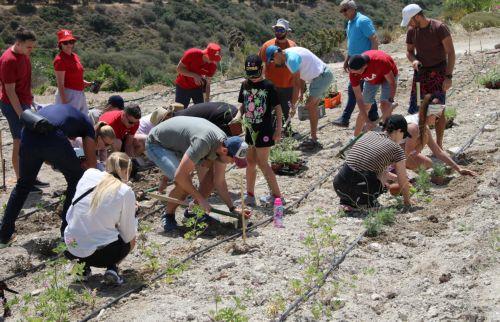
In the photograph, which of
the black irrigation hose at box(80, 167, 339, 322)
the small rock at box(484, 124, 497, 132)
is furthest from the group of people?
the small rock at box(484, 124, 497, 132)

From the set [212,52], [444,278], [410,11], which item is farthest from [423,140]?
[212,52]

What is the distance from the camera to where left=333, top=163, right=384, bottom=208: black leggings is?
6484 mm

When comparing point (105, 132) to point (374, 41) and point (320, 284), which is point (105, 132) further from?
point (374, 41)

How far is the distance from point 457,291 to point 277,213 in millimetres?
2147

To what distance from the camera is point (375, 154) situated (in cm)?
641

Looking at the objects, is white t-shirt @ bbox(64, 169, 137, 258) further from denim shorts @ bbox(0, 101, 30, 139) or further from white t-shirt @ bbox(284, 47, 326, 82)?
white t-shirt @ bbox(284, 47, 326, 82)

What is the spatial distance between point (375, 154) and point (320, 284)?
5.55 ft

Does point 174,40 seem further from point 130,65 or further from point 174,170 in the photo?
point 174,170

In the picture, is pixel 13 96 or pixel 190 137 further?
pixel 13 96

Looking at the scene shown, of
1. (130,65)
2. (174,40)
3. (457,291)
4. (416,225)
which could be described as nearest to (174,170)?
(416,225)

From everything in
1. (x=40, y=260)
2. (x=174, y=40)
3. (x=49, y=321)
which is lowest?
(x=174, y=40)

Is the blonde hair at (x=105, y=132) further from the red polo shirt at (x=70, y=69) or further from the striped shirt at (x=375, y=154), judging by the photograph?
the striped shirt at (x=375, y=154)

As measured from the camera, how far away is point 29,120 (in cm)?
602

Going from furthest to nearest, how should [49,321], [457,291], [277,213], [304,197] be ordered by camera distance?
1. [304,197]
2. [277,213]
3. [457,291]
4. [49,321]
